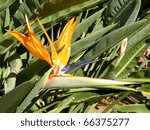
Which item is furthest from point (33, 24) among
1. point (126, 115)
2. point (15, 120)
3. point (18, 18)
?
point (126, 115)

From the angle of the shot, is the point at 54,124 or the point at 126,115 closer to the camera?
the point at 54,124

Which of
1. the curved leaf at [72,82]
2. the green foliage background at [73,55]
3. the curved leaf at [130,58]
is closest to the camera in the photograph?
the curved leaf at [72,82]

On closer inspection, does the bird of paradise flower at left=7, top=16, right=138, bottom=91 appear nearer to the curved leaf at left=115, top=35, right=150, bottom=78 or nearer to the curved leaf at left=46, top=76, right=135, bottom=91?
the curved leaf at left=46, top=76, right=135, bottom=91

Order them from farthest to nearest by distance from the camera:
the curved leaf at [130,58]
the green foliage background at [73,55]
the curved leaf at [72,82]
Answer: the curved leaf at [130,58], the green foliage background at [73,55], the curved leaf at [72,82]

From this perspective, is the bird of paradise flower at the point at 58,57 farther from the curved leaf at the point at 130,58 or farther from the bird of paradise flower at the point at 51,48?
the curved leaf at the point at 130,58

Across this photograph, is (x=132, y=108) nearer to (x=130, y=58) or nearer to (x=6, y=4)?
(x=130, y=58)

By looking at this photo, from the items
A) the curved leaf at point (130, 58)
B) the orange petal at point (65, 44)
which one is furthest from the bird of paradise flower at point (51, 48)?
the curved leaf at point (130, 58)

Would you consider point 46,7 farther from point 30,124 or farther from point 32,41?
point 30,124

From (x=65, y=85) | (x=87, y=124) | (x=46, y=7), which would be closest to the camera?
(x=65, y=85)

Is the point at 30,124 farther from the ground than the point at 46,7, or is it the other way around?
the point at 46,7
